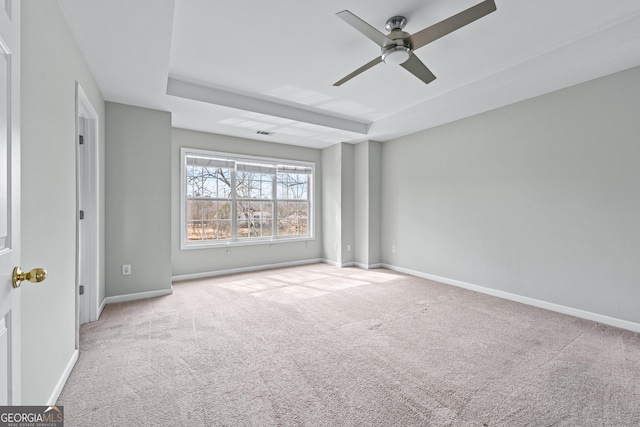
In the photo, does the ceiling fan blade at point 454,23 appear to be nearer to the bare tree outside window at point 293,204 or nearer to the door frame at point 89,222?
the door frame at point 89,222

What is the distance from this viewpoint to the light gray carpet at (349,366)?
169 cm

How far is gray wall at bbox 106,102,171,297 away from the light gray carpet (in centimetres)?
39

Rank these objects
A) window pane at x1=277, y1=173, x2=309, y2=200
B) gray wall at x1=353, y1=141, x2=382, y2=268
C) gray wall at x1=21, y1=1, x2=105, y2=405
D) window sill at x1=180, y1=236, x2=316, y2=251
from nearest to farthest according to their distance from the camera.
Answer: gray wall at x1=21, y1=1, x2=105, y2=405 → window sill at x1=180, y1=236, x2=316, y2=251 → gray wall at x1=353, y1=141, x2=382, y2=268 → window pane at x1=277, y1=173, x2=309, y2=200

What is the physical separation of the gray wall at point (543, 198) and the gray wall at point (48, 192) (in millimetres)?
4521

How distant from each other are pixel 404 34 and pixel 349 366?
260 centimetres

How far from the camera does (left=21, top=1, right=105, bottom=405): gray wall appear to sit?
57.4 inches

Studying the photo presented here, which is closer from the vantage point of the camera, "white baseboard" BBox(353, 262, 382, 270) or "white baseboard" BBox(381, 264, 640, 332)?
"white baseboard" BBox(381, 264, 640, 332)

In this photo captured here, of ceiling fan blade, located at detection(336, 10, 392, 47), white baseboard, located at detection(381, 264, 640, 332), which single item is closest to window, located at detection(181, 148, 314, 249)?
white baseboard, located at detection(381, 264, 640, 332)

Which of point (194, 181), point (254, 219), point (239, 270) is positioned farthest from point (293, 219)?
point (194, 181)

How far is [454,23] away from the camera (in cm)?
200

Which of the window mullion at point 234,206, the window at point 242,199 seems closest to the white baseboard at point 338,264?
the window at point 242,199

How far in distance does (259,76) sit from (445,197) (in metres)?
3.23

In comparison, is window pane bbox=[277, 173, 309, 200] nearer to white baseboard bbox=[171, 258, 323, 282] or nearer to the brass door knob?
white baseboard bbox=[171, 258, 323, 282]

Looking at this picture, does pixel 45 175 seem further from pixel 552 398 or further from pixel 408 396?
pixel 552 398
